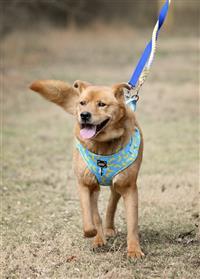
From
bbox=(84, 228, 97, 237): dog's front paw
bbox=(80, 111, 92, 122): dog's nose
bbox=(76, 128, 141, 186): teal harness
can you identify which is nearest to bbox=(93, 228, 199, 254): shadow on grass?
bbox=(84, 228, 97, 237): dog's front paw

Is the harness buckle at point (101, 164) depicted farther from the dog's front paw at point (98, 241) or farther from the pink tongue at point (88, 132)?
the dog's front paw at point (98, 241)

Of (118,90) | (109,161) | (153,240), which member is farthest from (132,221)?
(118,90)

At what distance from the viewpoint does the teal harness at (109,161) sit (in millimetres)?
4719

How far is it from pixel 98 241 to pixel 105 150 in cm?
77

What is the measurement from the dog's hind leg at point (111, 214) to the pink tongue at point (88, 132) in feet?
2.98

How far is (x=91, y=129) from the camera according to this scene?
451 centimetres

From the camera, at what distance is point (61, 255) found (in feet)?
15.9

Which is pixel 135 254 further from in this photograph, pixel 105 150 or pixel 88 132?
pixel 88 132

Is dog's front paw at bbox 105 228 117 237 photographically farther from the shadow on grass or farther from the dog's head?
the dog's head

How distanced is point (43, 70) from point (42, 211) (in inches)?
523

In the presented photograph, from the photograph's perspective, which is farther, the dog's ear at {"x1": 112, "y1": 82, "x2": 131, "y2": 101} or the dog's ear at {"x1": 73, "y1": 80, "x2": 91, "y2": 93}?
the dog's ear at {"x1": 73, "y1": 80, "x2": 91, "y2": 93}

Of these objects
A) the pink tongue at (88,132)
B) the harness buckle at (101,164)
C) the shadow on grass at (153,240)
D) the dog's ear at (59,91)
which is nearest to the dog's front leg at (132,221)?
the shadow on grass at (153,240)

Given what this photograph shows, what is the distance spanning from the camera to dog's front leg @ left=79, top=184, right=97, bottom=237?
462 cm

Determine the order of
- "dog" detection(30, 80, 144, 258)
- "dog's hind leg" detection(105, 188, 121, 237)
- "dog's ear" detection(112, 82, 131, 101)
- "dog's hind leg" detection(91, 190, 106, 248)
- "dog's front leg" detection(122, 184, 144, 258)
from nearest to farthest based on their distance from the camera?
"dog" detection(30, 80, 144, 258) → "dog's ear" detection(112, 82, 131, 101) → "dog's front leg" detection(122, 184, 144, 258) → "dog's hind leg" detection(91, 190, 106, 248) → "dog's hind leg" detection(105, 188, 121, 237)
